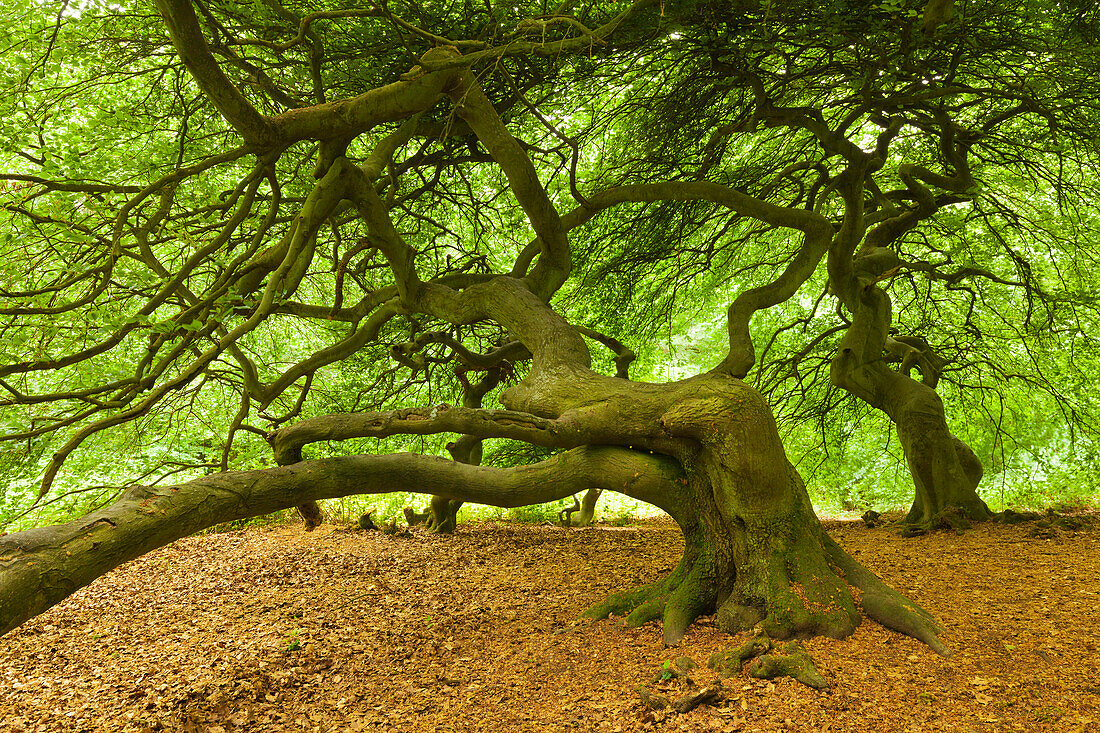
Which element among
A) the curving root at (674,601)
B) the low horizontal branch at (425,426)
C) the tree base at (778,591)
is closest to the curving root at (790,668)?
the tree base at (778,591)

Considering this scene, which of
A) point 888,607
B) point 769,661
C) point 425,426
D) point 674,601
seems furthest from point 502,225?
point 769,661

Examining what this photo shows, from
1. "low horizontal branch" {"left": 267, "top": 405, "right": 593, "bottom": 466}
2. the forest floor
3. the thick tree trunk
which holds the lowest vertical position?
the forest floor

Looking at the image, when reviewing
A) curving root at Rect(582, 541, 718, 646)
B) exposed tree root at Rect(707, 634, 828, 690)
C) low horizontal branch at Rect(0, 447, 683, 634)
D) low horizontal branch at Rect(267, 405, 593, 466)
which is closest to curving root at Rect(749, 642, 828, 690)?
exposed tree root at Rect(707, 634, 828, 690)

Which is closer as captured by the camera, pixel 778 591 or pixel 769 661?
pixel 769 661

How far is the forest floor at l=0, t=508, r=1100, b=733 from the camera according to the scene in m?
2.83

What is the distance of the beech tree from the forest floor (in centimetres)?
52

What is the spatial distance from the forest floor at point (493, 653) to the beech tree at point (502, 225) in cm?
52

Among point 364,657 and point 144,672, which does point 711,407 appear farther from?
point 144,672

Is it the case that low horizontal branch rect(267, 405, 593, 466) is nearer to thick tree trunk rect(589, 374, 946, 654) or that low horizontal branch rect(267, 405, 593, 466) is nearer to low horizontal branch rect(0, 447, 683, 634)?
low horizontal branch rect(0, 447, 683, 634)

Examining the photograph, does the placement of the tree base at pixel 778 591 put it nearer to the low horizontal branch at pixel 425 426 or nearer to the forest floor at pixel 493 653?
the forest floor at pixel 493 653

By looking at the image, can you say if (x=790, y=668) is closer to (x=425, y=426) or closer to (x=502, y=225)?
(x=425, y=426)

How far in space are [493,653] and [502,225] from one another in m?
5.69

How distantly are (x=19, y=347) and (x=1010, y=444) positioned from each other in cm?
1403

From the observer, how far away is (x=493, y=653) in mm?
3928
